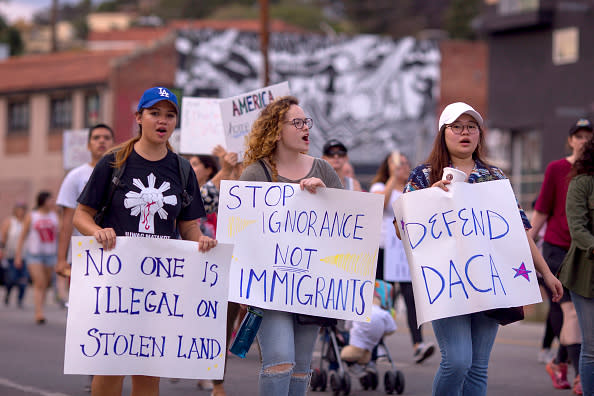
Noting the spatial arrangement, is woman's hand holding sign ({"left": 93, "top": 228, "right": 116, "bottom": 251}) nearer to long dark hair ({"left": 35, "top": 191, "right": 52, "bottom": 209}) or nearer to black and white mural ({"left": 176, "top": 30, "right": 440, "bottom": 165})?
long dark hair ({"left": 35, "top": 191, "right": 52, "bottom": 209})

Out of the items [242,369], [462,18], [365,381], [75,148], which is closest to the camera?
[365,381]

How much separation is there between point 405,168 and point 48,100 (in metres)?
43.7

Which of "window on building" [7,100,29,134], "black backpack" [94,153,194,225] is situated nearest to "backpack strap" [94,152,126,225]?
"black backpack" [94,153,194,225]

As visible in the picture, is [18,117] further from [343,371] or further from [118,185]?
[118,185]

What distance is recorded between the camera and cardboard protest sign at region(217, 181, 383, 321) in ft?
19.8

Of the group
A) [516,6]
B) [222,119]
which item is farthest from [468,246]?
[516,6]

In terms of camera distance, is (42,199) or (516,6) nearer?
(42,199)

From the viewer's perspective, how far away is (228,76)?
48.7 meters

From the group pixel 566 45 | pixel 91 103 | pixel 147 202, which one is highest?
pixel 566 45

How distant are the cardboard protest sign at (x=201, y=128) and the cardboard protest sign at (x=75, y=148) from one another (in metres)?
3.46

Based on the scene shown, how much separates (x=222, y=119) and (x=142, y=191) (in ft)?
12.5

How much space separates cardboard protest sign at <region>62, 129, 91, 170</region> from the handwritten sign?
11.4ft

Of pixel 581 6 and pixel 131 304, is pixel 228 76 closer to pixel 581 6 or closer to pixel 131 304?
pixel 581 6

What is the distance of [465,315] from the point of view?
5.84 metres
